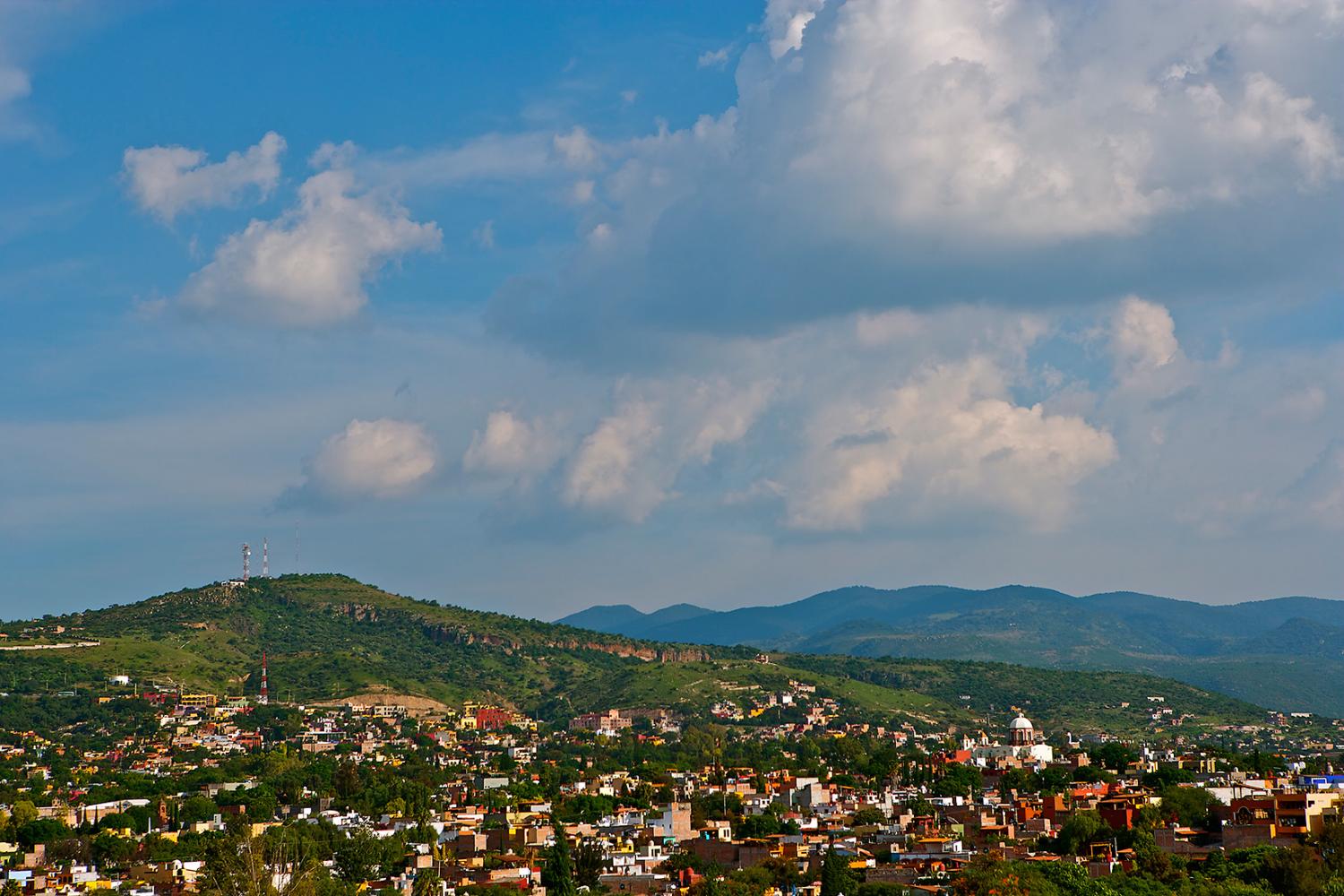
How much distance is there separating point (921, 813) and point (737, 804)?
13.3 metres

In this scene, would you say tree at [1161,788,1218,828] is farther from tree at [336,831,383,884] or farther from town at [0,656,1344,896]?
tree at [336,831,383,884]

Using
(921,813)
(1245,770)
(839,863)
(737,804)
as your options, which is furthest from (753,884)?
(1245,770)

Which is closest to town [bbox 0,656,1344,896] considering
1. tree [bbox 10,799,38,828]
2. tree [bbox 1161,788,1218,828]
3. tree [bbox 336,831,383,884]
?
tree [bbox 336,831,383,884]

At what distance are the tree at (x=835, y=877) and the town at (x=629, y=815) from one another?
18 cm

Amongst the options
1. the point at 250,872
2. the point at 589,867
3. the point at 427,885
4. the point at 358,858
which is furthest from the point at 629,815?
the point at 250,872

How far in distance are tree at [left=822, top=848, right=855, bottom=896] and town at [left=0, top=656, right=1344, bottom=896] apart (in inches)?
7.2

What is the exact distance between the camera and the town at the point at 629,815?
7200cm

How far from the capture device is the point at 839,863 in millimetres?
72375

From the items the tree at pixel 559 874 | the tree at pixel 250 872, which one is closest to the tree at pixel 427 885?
the tree at pixel 250 872

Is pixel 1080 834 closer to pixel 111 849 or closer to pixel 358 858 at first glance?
pixel 358 858

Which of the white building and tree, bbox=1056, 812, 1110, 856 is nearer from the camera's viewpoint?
tree, bbox=1056, 812, 1110, 856

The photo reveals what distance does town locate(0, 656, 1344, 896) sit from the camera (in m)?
72.0

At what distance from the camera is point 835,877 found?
70.8 m

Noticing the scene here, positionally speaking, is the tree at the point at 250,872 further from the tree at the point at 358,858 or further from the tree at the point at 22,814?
the tree at the point at 22,814
